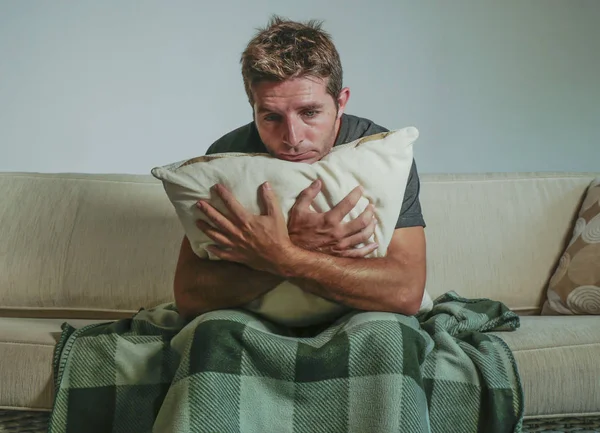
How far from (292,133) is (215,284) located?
0.31 m

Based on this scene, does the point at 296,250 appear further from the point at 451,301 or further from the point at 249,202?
the point at 451,301

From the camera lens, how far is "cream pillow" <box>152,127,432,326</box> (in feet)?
4.69

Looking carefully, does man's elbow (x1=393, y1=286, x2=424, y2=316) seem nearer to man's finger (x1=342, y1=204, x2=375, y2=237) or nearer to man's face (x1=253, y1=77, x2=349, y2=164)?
man's finger (x1=342, y1=204, x2=375, y2=237)

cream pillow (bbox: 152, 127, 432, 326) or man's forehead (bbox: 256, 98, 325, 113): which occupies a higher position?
man's forehead (bbox: 256, 98, 325, 113)

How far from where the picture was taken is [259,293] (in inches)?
56.8

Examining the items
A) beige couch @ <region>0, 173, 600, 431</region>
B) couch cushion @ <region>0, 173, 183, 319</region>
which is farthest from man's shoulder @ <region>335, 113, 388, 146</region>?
couch cushion @ <region>0, 173, 183, 319</region>

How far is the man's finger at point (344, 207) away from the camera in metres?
1.41

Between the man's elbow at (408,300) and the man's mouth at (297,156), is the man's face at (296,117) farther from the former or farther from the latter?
the man's elbow at (408,300)

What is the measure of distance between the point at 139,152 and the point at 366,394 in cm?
148

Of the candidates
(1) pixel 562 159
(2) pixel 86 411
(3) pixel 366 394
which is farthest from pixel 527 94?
(2) pixel 86 411

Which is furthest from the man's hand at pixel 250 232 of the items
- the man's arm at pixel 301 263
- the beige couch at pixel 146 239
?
the beige couch at pixel 146 239

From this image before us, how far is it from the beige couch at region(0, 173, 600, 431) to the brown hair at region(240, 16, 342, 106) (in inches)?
26.2

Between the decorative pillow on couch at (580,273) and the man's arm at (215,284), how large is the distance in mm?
841

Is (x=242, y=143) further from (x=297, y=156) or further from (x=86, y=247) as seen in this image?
(x=86, y=247)
